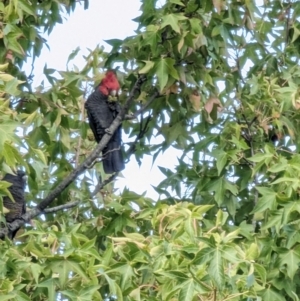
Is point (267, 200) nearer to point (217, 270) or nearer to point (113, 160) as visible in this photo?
point (217, 270)

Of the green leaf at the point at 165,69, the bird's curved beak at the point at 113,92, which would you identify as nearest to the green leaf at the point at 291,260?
the green leaf at the point at 165,69

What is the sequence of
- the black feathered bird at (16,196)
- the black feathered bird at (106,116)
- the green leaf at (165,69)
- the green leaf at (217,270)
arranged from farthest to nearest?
the black feathered bird at (106,116) < the black feathered bird at (16,196) < the green leaf at (165,69) < the green leaf at (217,270)

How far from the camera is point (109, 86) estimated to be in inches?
243

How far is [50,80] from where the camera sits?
5.37 metres

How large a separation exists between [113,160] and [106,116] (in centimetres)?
47

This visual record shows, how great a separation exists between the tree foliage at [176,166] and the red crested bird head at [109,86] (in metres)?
0.08

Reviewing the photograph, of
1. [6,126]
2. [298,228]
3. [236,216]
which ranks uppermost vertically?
[6,126]

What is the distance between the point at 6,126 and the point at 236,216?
2406 mm

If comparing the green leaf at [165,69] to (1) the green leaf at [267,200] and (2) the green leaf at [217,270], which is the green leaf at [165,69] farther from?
(2) the green leaf at [217,270]

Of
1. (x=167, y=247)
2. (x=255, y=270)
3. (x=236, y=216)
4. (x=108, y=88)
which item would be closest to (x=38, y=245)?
(x=167, y=247)

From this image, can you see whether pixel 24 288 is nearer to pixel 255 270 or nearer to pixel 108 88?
pixel 255 270

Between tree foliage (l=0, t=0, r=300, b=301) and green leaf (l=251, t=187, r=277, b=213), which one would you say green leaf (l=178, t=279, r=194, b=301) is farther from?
green leaf (l=251, t=187, r=277, b=213)

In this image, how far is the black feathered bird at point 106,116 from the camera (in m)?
5.93

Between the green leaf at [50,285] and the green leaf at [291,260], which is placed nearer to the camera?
the green leaf at [50,285]
